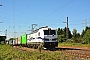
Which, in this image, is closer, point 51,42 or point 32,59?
point 32,59

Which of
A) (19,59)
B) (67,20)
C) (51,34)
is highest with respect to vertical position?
(67,20)

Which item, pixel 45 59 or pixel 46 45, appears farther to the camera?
pixel 46 45

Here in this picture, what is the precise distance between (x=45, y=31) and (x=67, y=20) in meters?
29.6

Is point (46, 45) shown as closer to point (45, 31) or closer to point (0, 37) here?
point (45, 31)

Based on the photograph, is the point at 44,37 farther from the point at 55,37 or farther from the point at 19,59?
the point at 19,59

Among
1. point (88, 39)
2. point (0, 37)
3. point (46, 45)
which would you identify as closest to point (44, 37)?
point (46, 45)

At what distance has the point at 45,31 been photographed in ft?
102

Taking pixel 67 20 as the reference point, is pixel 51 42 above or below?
below

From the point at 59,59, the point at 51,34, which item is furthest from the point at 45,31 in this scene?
the point at 59,59

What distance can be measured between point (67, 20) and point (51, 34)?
29.7 meters

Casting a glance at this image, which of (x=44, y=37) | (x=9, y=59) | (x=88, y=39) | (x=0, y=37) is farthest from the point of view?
(x=88, y=39)

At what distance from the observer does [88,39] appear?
2291 inches

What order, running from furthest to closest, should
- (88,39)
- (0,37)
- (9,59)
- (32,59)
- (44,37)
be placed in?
1. (88,39)
2. (0,37)
3. (44,37)
4. (9,59)
5. (32,59)

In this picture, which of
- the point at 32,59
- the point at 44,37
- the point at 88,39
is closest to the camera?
the point at 32,59
